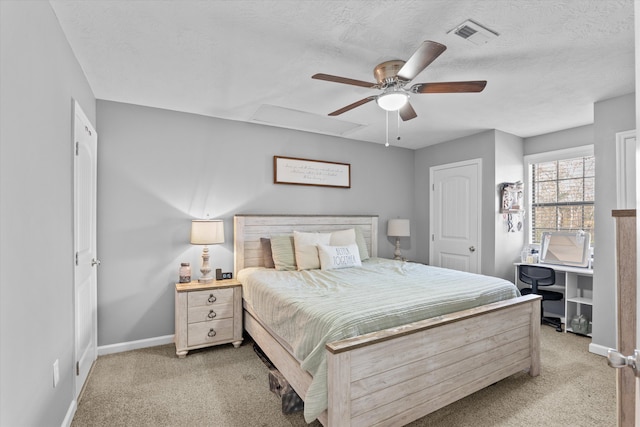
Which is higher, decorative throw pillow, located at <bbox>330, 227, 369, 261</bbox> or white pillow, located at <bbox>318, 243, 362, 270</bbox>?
decorative throw pillow, located at <bbox>330, 227, 369, 261</bbox>

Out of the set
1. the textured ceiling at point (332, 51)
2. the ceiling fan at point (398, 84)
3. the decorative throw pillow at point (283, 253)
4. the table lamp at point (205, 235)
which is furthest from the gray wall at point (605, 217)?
the table lamp at point (205, 235)

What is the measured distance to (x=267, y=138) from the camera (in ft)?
13.0

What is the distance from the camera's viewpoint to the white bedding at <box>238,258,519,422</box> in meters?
1.80

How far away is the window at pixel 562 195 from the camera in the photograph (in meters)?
3.92

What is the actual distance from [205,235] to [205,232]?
0.10 ft

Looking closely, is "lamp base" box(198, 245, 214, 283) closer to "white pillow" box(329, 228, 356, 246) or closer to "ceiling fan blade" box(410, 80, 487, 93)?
"white pillow" box(329, 228, 356, 246)

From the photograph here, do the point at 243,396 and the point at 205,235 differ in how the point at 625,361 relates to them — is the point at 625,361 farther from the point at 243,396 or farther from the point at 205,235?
the point at 205,235

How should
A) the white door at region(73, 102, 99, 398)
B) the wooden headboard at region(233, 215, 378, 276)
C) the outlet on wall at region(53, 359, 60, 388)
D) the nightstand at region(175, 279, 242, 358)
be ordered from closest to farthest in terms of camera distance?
1. the outlet on wall at region(53, 359, 60, 388)
2. the white door at region(73, 102, 99, 398)
3. the nightstand at region(175, 279, 242, 358)
4. the wooden headboard at region(233, 215, 378, 276)

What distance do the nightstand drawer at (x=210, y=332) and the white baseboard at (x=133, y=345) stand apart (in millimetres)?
470

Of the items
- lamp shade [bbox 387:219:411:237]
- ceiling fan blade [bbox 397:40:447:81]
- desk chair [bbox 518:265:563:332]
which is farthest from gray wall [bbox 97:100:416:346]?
desk chair [bbox 518:265:563:332]

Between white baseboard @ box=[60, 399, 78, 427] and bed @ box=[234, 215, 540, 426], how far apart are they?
4.32ft

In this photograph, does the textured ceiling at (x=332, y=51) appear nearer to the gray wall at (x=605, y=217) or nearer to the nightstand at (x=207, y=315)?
the gray wall at (x=605, y=217)

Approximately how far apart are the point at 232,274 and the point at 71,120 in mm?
2088

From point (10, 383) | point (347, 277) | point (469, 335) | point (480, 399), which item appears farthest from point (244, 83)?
point (480, 399)
